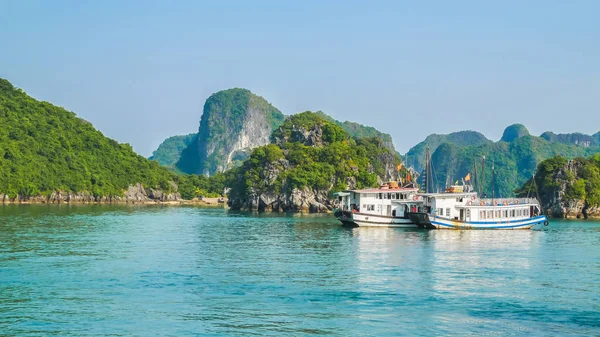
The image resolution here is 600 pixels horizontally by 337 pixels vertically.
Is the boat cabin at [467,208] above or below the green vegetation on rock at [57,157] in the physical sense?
below

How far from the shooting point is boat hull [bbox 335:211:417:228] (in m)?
65.6

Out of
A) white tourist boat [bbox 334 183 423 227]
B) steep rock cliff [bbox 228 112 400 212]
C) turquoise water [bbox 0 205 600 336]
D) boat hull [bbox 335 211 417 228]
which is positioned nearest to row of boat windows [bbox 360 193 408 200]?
white tourist boat [bbox 334 183 423 227]

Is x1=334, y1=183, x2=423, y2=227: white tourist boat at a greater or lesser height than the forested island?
lesser

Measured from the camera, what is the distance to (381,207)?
221 feet

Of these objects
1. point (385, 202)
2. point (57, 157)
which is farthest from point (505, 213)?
point (57, 157)

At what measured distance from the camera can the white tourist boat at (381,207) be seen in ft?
216

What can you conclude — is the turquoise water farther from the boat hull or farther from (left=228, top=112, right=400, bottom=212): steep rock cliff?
(left=228, top=112, right=400, bottom=212): steep rock cliff

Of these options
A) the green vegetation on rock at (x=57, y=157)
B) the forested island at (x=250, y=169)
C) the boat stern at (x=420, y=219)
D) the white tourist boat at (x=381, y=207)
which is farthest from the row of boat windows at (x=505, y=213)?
the green vegetation on rock at (x=57, y=157)

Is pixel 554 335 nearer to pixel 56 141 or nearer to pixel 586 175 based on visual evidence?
pixel 586 175

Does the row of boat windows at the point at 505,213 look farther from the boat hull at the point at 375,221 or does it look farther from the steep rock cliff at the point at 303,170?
the steep rock cliff at the point at 303,170

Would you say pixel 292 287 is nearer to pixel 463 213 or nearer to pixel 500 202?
pixel 463 213

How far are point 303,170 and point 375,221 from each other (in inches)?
2137

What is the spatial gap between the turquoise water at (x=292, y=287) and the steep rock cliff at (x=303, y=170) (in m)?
68.4

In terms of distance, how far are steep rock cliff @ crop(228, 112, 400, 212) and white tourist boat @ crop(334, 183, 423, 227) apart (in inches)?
1913
